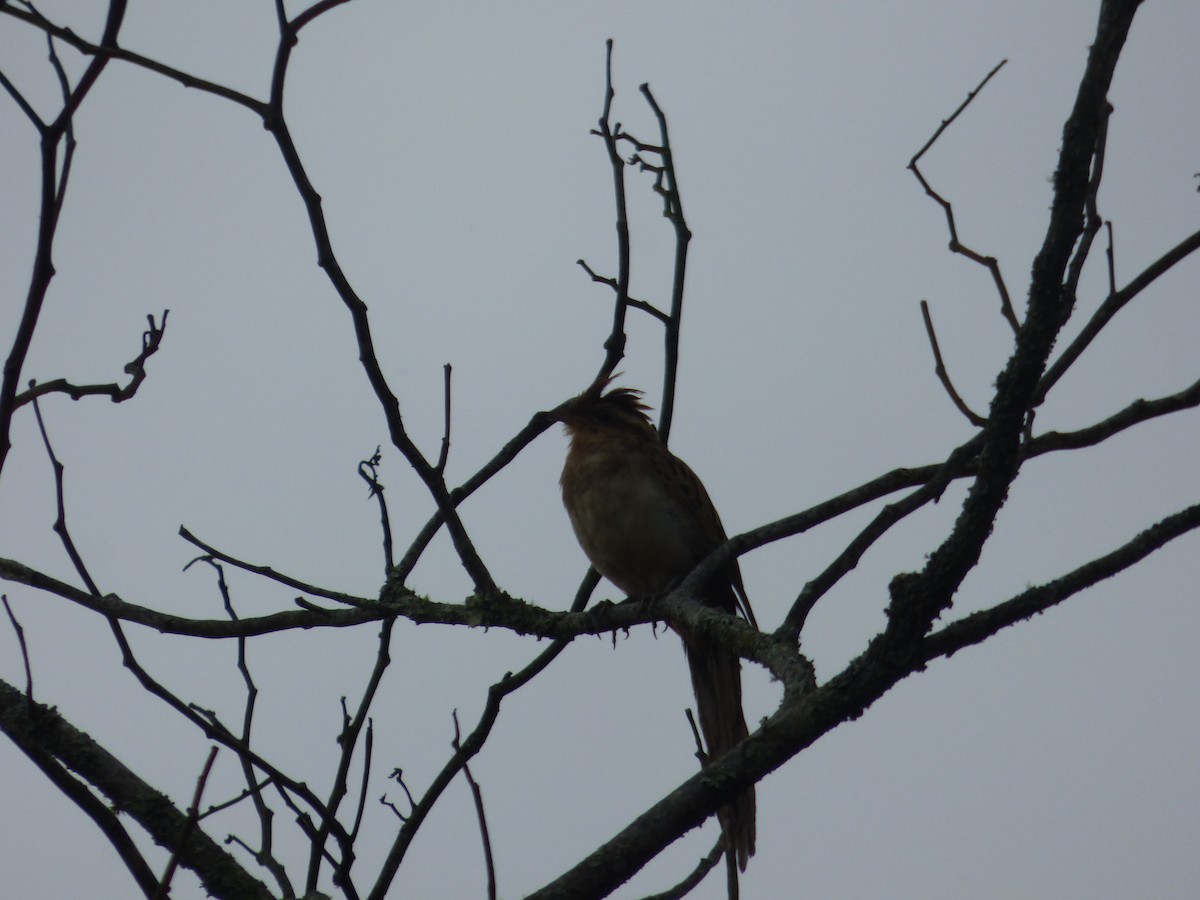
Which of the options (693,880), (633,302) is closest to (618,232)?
(633,302)

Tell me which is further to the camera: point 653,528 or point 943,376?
point 653,528

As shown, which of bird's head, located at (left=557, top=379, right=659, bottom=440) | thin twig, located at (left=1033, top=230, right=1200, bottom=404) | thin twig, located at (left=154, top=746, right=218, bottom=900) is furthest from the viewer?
bird's head, located at (left=557, top=379, right=659, bottom=440)

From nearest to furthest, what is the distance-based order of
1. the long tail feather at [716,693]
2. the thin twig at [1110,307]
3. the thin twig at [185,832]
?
1. the thin twig at [185,832]
2. the thin twig at [1110,307]
3. the long tail feather at [716,693]

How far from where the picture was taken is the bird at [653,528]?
21.0 feet

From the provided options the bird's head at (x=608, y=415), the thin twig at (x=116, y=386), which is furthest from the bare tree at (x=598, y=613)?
the bird's head at (x=608, y=415)

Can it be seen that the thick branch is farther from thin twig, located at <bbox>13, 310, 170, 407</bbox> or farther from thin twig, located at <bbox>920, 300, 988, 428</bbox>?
thin twig, located at <bbox>920, 300, 988, 428</bbox>

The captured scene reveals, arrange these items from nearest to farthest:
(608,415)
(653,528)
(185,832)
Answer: (185,832)
(653,528)
(608,415)

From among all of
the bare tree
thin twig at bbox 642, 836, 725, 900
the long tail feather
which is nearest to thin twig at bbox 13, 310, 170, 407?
the bare tree

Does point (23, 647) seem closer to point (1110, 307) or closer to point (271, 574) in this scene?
point (271, 574)

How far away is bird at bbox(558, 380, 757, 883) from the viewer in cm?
639

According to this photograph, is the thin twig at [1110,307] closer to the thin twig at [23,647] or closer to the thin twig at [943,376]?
the thin twig at [943,376]

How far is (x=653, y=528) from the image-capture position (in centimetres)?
656

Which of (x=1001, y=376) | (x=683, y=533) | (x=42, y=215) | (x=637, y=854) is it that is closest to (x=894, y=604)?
(x=1001, y=376)

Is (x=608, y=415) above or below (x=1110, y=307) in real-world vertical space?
above
